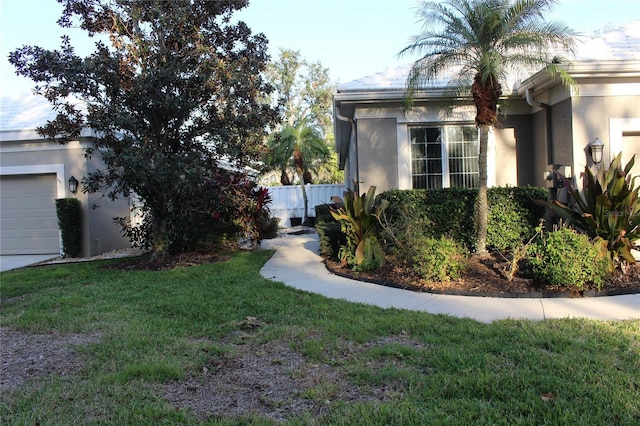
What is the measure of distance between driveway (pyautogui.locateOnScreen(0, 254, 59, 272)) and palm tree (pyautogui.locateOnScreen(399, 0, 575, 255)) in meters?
9.98

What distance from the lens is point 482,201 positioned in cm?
774

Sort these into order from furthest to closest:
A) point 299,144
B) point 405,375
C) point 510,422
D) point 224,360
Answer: point 299,144, point 224,360, point 405,375, point 510,422

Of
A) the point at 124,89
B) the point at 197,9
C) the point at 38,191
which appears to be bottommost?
the point at 38,191

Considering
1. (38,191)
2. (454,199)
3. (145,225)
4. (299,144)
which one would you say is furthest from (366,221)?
(299,144)

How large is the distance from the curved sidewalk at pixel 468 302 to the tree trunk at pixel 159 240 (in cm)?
307

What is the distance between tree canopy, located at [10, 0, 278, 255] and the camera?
847cm

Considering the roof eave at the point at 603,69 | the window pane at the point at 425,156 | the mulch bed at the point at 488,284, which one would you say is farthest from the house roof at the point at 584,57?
the mulch bed at the point at 488,284

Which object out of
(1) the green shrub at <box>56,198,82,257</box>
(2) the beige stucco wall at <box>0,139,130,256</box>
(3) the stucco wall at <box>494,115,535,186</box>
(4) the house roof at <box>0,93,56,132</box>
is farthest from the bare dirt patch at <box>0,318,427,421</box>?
(4) the house roof at <box>0,93,56,132</box>

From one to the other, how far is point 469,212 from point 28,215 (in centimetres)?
1171

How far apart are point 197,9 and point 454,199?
256 inches

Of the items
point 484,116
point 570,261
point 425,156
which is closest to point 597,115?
point 484,116

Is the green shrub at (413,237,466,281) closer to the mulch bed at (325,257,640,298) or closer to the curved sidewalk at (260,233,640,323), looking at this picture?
the mulch bed at (325,257,640,298)

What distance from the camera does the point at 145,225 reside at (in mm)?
10859

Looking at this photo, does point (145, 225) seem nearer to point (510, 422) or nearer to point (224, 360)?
point (224, 360)
